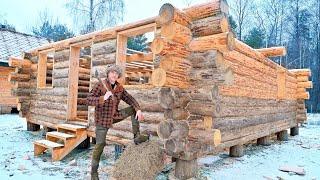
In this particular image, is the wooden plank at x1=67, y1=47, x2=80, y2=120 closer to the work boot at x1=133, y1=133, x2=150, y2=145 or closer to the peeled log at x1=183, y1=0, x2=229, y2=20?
the work boot at x1=133, y1=133, x2=150, y2=145

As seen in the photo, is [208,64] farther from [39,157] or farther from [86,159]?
[39,157]

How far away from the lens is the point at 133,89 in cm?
674

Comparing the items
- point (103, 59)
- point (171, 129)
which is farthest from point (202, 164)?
point (103, 59)

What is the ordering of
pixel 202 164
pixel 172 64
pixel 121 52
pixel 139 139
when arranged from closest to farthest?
pixel 172 64
pixel 139 139
pixel 202 164
pixel 121 52

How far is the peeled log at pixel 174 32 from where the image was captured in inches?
204

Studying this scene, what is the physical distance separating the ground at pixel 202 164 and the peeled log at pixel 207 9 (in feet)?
9.70

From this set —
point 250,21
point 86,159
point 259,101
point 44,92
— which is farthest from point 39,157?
point 250,21

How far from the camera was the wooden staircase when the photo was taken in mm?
7085

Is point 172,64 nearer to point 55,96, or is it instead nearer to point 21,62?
point 55,96

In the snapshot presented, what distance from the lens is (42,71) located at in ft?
34.6

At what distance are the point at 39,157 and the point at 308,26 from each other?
1196 inches

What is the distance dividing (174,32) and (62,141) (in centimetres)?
433

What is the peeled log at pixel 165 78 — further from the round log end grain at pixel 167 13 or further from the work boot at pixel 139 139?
the work boot at pixel 139 139

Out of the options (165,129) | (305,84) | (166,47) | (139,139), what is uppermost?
(166,47)
